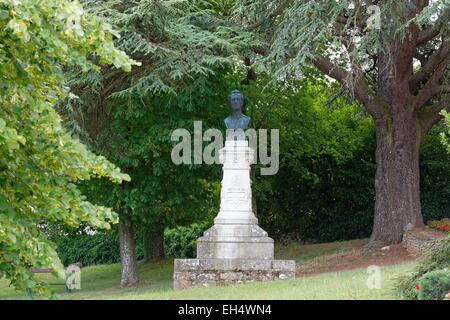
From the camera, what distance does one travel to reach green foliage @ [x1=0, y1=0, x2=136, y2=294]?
6758 millimetres

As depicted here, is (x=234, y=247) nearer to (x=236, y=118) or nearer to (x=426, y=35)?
(x=236, y=118)

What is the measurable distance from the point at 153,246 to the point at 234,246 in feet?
39.9

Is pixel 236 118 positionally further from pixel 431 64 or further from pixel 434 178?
pixel 434 178

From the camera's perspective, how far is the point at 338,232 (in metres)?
27.1

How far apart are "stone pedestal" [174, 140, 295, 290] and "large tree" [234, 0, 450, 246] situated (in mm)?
3172

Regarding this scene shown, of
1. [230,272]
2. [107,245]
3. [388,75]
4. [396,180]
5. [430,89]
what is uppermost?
[388,75]

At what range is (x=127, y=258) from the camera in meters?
22.3

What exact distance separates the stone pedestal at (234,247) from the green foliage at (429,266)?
4.81 meters

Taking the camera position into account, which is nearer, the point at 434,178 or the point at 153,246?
the point at 434,178

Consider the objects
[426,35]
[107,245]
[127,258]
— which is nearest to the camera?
[426,35]

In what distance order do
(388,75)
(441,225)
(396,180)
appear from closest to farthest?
(441,225) < (388,75) < (396,180)

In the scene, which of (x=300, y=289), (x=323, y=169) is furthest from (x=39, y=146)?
(x=323, y=169)

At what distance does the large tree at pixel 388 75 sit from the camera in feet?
61.4

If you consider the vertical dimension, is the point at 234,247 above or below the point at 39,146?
below
